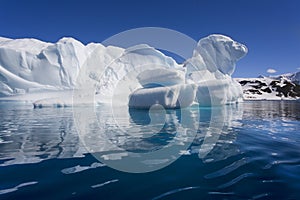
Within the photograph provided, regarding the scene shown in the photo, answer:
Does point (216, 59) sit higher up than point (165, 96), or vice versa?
point (216, 59)

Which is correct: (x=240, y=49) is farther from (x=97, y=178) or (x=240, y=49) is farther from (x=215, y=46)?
(x=97, y=178)

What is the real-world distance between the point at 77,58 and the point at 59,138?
30988mm

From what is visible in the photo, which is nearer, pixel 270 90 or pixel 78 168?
pixel 78 168

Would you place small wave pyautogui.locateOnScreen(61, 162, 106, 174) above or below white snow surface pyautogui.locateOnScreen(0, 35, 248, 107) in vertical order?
below

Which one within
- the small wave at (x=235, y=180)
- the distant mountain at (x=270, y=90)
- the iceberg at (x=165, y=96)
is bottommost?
the small wave at (x=235, y=180)

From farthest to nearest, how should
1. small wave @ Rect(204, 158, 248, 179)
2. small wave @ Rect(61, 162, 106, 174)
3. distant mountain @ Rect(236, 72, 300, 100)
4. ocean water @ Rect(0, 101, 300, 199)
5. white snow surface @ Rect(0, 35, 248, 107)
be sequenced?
distant mountain @ Rect(236, 72, 300, 100) < white snow surface @ Rect(0, 35, 248, 107) < small wave @ Rect(61, 162, 106, 174) < small wave @ Rect(204, 158, 248, 179) < ocean water @ Rect(0, 101, 300, 199)

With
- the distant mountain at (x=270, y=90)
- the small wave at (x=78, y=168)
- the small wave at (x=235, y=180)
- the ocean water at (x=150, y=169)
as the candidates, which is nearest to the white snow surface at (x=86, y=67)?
the ocean water at (x=150, y=169)

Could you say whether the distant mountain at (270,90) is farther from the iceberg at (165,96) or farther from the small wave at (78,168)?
the small wave at (78,168)

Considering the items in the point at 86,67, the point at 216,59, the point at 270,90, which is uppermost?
the point at 216,59

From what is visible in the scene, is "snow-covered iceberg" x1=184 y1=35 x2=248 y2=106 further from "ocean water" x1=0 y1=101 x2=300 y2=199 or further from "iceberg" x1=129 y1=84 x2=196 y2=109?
"ocean water" x1=0 y1=101 x2=300 y2=199

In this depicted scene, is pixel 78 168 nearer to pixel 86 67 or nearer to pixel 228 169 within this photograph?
pixel 228 169

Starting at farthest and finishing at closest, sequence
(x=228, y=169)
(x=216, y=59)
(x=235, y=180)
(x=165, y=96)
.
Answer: (x=216, y=59) → (x=165, y=96) → (x=228, y=169) → (x=235, y=180)

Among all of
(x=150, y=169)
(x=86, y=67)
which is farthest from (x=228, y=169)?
(x=86, y=67)

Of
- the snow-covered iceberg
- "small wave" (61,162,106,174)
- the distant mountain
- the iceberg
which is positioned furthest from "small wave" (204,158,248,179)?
the distant mountain
